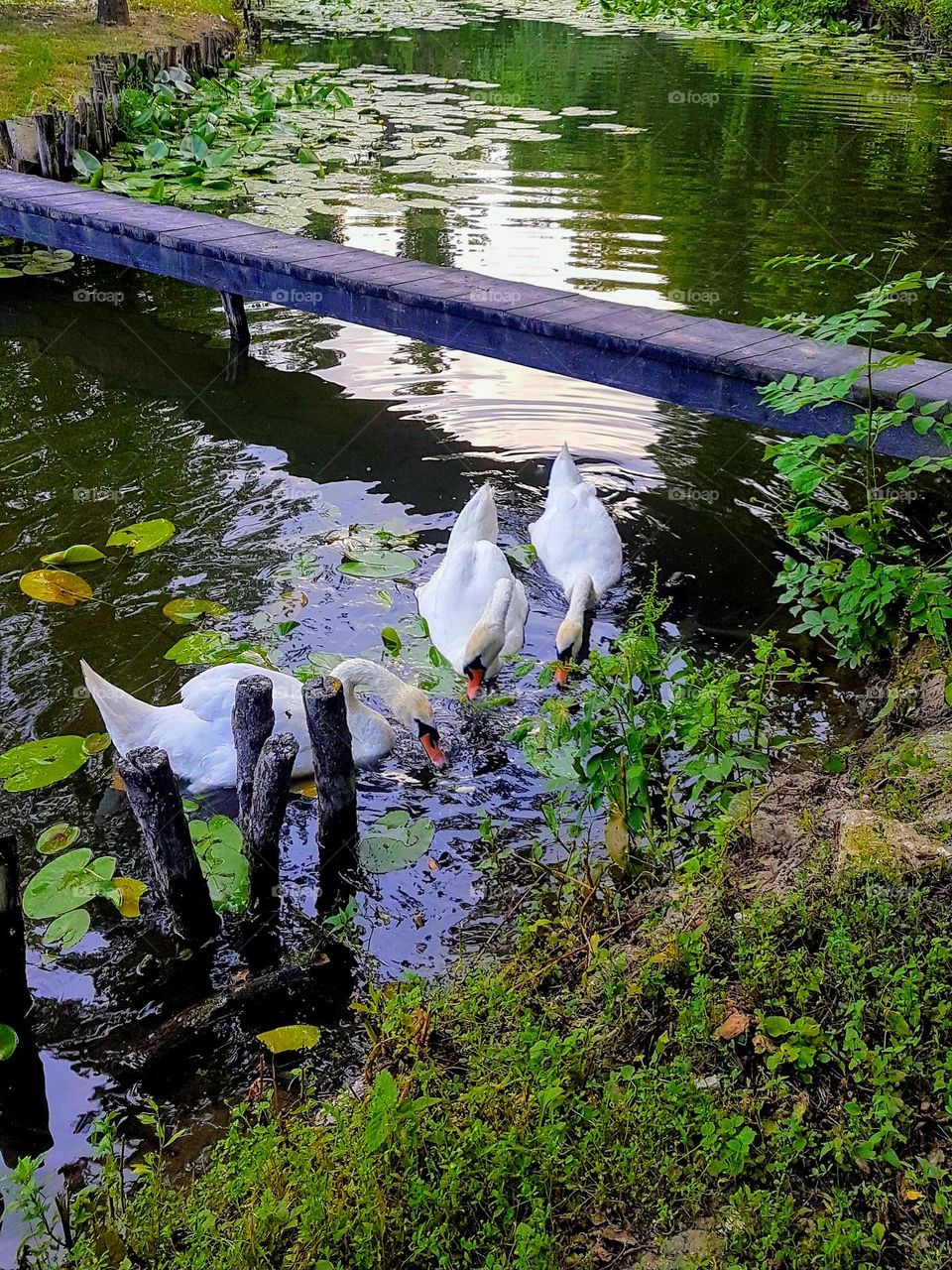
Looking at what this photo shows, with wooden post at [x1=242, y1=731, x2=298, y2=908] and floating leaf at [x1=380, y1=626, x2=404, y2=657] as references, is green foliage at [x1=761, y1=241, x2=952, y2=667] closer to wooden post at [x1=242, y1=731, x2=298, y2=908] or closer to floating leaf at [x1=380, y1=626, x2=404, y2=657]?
floating leaf at [x1=380, y1=626, x2=404, y2=657]

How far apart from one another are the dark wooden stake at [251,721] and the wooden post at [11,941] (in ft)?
2.69

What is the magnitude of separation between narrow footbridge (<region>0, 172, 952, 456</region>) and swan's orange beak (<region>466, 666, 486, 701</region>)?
7.20ft

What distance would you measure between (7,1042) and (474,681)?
8.23 feet

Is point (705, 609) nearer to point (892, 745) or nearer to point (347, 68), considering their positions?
point (892, 745)

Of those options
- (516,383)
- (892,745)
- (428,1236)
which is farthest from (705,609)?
(428,1236)

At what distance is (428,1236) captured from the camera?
2525 mm

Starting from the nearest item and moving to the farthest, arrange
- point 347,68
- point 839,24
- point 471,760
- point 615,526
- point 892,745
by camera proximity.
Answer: point 892,745
point 471,760
point 615,526
point 347,68
point 839,24

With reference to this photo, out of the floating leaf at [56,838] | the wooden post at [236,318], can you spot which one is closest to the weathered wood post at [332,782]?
the floating leaf at [56,838]

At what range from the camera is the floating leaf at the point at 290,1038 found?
3.46 meters

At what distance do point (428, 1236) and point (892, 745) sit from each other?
2505 millimetres

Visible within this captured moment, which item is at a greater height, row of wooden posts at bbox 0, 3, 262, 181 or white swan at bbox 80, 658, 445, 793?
row of wooden posts at bbox 0, 3, 262, 181

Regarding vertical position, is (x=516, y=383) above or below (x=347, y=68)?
below

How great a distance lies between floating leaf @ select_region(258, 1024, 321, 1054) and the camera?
11.4 ft

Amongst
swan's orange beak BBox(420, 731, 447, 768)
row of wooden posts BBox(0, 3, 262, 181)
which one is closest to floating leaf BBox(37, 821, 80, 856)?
swan's orange beak BBox(420, 731, 447, 768)
